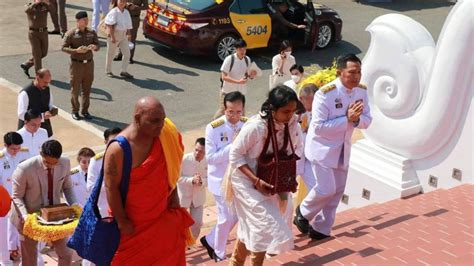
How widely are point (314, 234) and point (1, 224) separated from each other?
2955mm

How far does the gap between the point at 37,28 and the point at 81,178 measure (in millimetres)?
7371

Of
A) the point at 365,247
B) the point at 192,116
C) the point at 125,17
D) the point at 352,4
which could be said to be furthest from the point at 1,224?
Answer: the point at 352,4

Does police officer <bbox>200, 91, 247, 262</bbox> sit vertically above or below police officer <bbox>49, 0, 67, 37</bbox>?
above

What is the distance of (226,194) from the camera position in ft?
20.2

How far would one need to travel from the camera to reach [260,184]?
5.87 m

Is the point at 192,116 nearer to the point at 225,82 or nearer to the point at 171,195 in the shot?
the point at 225,82

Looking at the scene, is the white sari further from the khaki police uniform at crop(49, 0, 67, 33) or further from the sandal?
the khaki police uniform at crop(49, 0, 67, 33)

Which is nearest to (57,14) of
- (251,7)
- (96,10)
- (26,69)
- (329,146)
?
(96,10)

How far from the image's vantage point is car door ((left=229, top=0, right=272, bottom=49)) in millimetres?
16266

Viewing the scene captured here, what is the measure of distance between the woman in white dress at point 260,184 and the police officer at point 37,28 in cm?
928

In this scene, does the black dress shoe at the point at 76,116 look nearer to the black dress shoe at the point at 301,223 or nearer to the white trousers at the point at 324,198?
the black dress shoe at the point at 301,223

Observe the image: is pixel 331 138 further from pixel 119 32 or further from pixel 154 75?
pixel 154 75

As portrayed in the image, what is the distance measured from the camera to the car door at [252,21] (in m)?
16.3

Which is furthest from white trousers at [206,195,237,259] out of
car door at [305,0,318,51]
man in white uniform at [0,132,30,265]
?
car door at [305,0,318,51]
